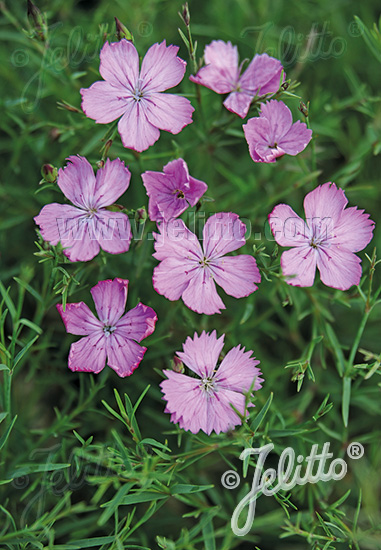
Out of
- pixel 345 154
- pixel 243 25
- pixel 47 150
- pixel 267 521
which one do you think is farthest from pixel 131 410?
pixel 243 25

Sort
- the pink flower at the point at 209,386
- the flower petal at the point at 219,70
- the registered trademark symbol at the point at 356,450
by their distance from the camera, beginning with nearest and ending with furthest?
1. the pink flower at the point at 209,386
2. the flower petal at the point at 219,70
3. the registered trademark symbol at the point at 356,450

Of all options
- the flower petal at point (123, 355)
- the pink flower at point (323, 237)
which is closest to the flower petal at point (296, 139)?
the pink flower at point (323, 237)

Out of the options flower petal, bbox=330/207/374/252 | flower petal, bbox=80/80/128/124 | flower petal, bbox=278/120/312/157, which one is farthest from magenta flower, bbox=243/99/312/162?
flower petal, bbox=80/80/128/124

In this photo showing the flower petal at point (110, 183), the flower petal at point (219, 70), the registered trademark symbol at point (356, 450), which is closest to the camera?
the flower petal at point (110, 183)

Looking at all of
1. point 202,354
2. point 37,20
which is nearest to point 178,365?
point 202,354

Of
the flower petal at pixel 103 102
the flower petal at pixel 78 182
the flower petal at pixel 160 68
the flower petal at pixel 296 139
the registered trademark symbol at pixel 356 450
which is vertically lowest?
the registered trademark symbol at pixel 356 450

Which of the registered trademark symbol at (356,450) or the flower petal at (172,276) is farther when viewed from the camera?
the registered trademark symbol at (356,450)

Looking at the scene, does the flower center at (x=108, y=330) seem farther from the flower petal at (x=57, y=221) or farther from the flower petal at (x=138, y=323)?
the flower petal at (x=57, y=221)
